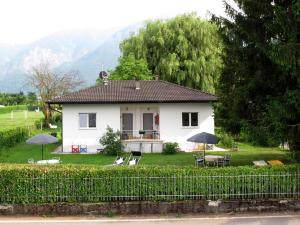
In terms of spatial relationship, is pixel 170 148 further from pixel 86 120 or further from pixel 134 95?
pixel 86 120

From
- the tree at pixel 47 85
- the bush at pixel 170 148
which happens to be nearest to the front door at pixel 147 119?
the bush at pixel 170 148

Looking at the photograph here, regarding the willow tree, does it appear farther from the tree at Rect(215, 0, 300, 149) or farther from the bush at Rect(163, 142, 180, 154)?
the tree at Rect(215, 0, 300, 149)

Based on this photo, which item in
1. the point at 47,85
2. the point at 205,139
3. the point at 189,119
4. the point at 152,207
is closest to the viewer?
the point at 152,207

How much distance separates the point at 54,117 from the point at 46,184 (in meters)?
57.8

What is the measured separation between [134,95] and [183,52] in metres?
15.5

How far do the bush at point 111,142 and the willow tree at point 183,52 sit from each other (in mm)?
17009

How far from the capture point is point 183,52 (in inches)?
1885

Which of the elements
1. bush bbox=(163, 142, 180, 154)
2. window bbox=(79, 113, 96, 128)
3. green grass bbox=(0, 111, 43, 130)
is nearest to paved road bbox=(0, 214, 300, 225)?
bush bbox=(163, 142, 180, 154)

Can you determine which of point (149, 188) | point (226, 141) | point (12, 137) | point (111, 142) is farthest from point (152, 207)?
point (12, 137)

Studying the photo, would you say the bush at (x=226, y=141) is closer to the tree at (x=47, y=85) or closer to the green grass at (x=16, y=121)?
the green grass at (x=16, y=121)

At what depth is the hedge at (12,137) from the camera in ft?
110

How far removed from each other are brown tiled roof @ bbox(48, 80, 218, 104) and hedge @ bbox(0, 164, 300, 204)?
56.5ft

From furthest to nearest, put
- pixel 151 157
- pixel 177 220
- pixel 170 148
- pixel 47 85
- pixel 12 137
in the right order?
1. pixel 47 85
2. pixel 12 137
3. pixel 170 148
4. pixel 151 157
5. pixel 177 220

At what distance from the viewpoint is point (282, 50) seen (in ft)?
51.8
